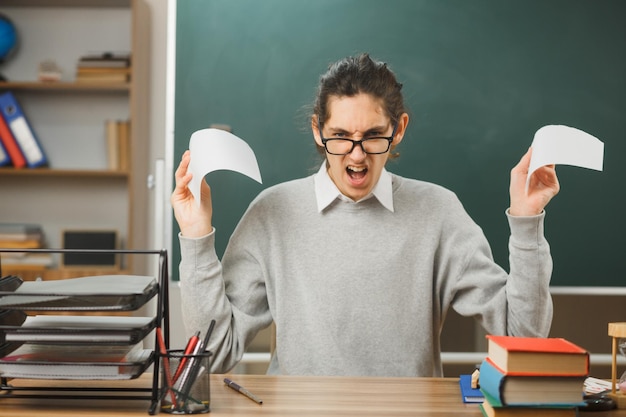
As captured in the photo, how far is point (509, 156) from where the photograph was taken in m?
3.11

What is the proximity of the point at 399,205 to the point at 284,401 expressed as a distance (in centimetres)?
78

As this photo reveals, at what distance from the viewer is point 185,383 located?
3.92ft

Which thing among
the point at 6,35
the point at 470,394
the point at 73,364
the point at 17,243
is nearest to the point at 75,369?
the point at 73,364

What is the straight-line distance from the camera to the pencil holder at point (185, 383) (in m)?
1.19

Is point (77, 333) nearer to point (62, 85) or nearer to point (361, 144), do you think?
point (361, 144)

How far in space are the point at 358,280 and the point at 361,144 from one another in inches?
13.7

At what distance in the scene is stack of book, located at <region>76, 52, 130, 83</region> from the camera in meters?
3.27

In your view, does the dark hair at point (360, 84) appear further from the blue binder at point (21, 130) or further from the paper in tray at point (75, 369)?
the blue binder at point (21, 130)

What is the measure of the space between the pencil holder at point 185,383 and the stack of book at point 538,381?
1.49 ft

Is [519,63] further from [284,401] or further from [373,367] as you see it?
[284,401]

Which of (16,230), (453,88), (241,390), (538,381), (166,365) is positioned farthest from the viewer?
(16,230)

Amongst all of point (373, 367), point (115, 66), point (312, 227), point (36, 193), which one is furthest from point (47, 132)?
point (373, 367)

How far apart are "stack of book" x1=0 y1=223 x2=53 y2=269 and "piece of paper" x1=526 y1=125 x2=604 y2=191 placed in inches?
95.5

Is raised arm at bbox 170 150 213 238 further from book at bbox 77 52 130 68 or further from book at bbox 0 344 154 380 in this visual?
book at bbox 77 52 130 68
